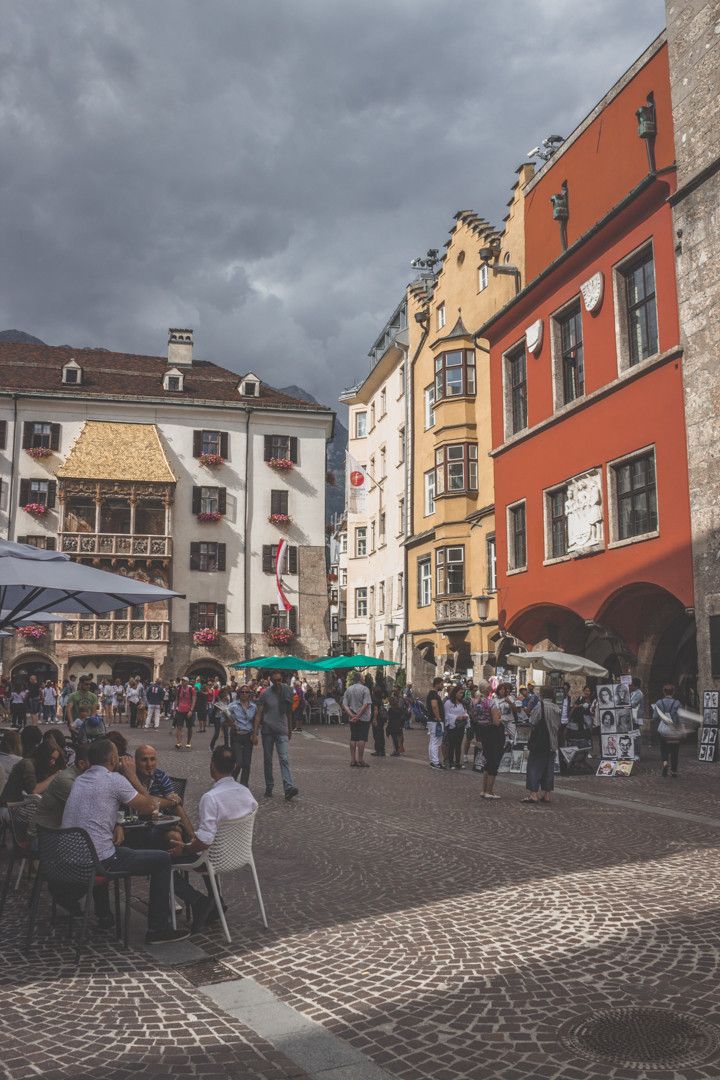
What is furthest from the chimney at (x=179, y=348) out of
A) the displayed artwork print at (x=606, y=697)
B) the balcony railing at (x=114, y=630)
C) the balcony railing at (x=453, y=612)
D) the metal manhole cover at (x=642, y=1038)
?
the metal manhole cover at (x=642, y=1038)

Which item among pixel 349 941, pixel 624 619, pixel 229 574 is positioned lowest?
pixel 349 941

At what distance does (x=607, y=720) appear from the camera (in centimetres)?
1792

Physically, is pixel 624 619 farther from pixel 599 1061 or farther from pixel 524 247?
pixel 599 1061

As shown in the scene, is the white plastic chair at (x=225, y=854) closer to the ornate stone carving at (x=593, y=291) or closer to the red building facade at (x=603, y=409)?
the red building facade at (x=603, y=409)

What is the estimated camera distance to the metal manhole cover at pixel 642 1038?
4293mm

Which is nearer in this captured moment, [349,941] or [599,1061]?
[599,1061]

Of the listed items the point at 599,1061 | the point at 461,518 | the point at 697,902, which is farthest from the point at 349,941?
the point at 461,518

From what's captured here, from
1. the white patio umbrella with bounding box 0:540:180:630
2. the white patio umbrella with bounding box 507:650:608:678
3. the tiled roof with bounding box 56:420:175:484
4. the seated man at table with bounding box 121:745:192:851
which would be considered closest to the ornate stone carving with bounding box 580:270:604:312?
the white patio umbrella with bounding box 507:650:608:678

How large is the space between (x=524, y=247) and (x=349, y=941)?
81.3 ft

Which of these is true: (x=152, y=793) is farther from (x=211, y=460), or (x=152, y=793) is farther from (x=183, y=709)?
(x=211, y=460)

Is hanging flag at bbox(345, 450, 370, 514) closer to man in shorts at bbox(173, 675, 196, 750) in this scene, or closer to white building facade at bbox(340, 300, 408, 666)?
white building facade at bbox(340, 300, 408, 666)

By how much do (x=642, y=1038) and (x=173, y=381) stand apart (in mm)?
46694

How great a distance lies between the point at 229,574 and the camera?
4547 cm

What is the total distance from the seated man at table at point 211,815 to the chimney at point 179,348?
47.5 m
